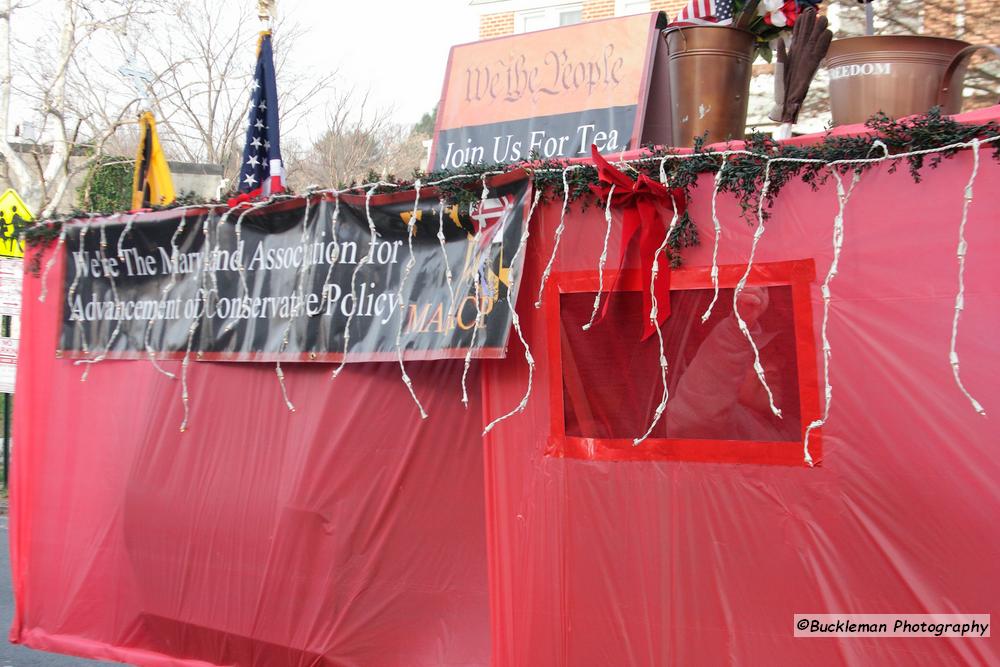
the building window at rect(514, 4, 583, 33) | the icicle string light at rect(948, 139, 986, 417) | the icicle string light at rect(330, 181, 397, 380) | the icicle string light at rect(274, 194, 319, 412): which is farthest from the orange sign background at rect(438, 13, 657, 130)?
the building window at rect(514, 4, 583, 33)

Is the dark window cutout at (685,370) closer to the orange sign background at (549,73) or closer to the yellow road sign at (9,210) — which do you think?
the orange sign background at (549,73)

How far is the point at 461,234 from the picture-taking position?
4305mm

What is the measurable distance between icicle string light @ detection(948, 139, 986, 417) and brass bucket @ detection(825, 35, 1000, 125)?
58cm

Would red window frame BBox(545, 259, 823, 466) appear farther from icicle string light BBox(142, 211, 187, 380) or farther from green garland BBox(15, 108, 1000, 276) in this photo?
icicle string light BBox(142, 211, 187, 380)

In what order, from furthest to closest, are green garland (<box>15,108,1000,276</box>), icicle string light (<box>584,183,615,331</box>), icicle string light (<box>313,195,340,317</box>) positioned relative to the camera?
icicle string light (<box>313,195,340,317</box>)
icicle string light (<box>584,183,615,331</box>)
green garland (<box>15,108,1000,276</box>)

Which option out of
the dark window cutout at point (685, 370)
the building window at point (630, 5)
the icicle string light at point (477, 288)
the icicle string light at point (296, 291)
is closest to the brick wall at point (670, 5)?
the building window at point (630, 5)

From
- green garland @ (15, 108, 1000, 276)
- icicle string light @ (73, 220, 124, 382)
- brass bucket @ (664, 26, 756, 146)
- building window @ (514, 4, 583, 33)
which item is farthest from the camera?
building window @ (514, 4, 583, 33)

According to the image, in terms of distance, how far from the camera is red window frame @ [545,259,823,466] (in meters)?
3.54

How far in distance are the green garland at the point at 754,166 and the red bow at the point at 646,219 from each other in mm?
64

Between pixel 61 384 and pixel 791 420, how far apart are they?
4.45m

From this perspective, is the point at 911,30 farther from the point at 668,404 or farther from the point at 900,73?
the point at 668,404

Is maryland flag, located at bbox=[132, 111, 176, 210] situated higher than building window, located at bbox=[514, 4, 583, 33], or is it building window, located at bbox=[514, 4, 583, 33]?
building window, located at bbox=[514, 4, 583, 33]

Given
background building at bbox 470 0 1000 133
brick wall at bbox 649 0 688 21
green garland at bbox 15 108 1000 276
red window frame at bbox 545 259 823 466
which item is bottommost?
red window frame at bbox 545 259 823 466

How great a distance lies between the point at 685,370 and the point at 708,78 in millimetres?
1378
